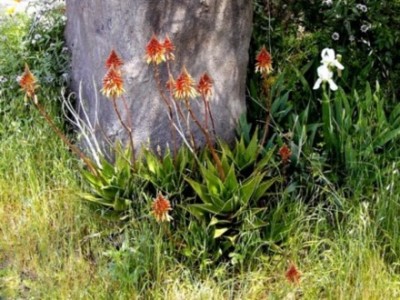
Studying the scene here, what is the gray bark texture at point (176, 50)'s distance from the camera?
12.7ft

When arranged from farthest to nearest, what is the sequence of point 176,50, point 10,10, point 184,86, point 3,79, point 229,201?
1. point 10,10
2. point 3,79
3. point 176,50
4. point 229,201
5. point 184,86

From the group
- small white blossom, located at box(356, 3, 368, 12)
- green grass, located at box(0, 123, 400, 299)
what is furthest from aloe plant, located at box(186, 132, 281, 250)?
small white blossom, located at box(356, 3, 368, 12)

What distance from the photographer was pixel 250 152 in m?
3.75

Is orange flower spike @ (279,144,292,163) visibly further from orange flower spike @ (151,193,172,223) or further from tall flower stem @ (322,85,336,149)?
orange flower spike @ (151,193,172,223)

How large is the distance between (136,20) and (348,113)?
1364 mm

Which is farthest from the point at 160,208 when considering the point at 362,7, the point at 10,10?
the point at 10,10

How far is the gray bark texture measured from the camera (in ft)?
12.7

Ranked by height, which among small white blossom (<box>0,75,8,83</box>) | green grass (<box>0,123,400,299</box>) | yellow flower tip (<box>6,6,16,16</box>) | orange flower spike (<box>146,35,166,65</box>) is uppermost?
orange flower spike (<box>146,35,166,65</box>)

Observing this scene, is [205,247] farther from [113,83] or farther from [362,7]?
[362,7]

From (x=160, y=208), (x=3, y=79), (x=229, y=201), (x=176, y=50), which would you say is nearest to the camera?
(x=160, y=208)

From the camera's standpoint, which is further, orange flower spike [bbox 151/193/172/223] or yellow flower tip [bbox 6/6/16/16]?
yellow flower tip [bbox 6/6/16/16]

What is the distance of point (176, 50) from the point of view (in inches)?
155

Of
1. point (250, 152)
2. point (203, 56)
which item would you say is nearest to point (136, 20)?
point (203, 56)

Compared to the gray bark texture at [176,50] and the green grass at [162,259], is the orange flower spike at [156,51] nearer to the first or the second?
the gray bark texture at [176,50]
